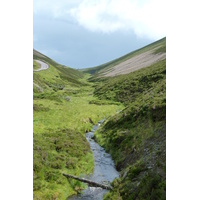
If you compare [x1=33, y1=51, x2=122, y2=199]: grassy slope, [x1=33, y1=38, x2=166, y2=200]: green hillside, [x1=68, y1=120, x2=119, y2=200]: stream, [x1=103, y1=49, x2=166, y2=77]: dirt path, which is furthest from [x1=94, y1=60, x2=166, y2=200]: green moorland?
[x1=103, y1=49, x2=166, y2=77]: dirt path

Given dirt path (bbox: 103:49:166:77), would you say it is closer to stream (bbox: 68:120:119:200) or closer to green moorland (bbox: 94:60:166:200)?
green moorland (bbox: 94:60:166:200)

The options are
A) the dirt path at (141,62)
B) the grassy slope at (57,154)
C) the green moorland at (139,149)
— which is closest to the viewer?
the green moorland at (139,149)

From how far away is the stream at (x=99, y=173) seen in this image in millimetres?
16109

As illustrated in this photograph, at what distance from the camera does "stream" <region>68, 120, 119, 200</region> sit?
16.1 meters

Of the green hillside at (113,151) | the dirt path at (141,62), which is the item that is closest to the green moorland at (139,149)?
the green hillside at (113,151)

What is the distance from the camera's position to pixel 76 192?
54.6 ft

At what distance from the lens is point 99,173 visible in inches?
784

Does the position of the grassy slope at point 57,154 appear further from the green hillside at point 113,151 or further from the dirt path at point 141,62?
the dirt path at point 141,62

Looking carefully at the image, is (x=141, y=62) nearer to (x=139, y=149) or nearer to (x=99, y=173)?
(x=139, y=149)

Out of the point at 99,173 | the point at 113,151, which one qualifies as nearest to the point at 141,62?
the point at 113,151

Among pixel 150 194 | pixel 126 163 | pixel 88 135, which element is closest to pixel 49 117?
pixel 88 135

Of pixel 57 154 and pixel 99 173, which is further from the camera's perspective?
pixel 57 154
